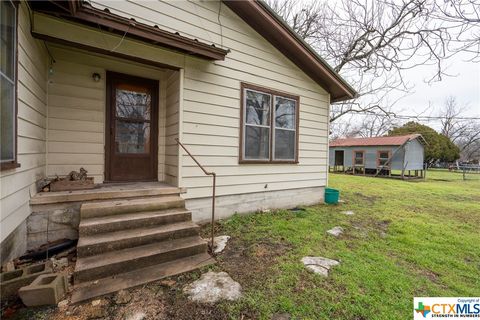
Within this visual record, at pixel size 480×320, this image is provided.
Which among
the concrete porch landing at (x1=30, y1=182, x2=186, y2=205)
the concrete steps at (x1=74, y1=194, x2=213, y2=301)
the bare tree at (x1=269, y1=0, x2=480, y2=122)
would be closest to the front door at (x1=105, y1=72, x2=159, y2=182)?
the concrete porch landing at (x1=30, y1=182, x2=186, y2=205)

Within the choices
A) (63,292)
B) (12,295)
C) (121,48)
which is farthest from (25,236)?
(121,48)

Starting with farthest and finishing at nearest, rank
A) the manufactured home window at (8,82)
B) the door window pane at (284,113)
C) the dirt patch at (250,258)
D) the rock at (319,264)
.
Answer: the door window pane at (284,113)
the rock at (319,264)
the dirt patch at (250,258)
the manufactured home window at (8,82)

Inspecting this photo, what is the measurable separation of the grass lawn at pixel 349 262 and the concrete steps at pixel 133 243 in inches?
22.8

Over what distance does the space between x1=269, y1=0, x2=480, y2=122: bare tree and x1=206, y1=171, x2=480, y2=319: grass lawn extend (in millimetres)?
4797

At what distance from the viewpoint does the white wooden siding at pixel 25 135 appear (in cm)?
223

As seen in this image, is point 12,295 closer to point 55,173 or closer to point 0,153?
point 0,153

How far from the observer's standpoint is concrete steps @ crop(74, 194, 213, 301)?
237 centimetres

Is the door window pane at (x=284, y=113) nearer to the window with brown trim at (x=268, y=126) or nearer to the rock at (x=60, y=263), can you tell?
the window with brown trim at (x=268, y=126)

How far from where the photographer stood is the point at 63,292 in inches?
83.4

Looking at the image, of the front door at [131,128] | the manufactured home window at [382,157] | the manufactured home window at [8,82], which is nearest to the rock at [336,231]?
the front door at [131,128]

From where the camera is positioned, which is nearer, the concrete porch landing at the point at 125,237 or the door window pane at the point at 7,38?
the door window pane at the point at 7,38

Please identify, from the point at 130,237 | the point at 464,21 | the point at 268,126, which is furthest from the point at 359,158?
the point at 130,237

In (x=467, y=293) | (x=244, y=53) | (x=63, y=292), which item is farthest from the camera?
(x=244, y=53)

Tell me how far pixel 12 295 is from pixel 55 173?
6.62 ft
